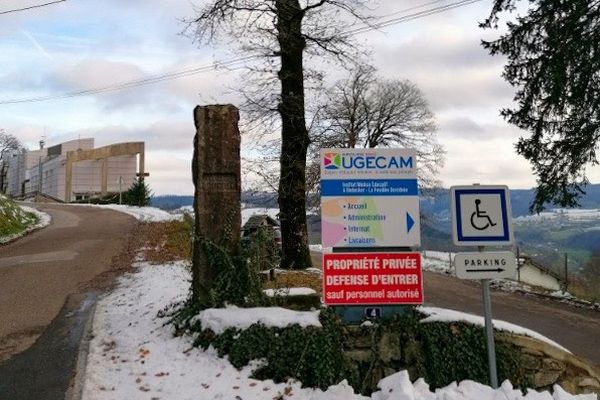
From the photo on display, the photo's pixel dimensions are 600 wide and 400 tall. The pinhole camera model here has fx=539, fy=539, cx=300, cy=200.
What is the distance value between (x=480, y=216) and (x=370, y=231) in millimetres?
1536

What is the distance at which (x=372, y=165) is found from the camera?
21.8 feet

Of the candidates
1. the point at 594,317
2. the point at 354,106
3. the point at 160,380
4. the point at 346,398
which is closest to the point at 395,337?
the point at 346,398

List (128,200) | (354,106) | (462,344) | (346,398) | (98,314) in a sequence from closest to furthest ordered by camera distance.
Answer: (346,398) < (462,344) < (98,314) < (354,106) < (128,200)

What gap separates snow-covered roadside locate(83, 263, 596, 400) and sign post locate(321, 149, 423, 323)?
106 centimetres

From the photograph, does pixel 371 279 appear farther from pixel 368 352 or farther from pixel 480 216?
pixel 480 216

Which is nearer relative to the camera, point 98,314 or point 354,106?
point 98,314

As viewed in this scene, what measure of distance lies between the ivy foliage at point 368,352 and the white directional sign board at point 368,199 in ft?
3.07

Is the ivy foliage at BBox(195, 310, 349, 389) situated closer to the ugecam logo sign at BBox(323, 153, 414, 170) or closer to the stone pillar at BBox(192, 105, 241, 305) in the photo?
the stone pillar at BBox(192, 105, 241, 305)

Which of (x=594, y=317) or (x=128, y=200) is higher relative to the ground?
(x=128, y=200)

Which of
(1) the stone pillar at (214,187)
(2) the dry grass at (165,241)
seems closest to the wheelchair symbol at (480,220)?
(1) the stone pillar at (214,187)

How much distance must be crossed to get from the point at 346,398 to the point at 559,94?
9692mm

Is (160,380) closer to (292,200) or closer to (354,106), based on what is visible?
(292,200)

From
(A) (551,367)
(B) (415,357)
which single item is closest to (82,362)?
(B) (415,357)

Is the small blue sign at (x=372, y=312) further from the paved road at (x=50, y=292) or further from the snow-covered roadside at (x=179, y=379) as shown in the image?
the paved road at (x=50, y=292)
